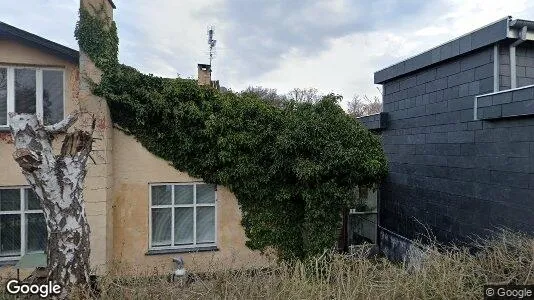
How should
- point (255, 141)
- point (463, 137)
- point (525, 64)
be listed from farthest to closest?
point (255, 141), point (463, 137), point (525, 64)

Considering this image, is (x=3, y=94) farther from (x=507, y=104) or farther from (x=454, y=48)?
(x=507, y=104)

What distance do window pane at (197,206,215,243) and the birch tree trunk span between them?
12.4 feet

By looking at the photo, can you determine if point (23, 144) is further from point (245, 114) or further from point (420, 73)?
point (420, 73)

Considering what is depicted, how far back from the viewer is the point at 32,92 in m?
7.48

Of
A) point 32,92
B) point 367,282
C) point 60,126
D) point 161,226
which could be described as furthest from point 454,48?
point 32,92

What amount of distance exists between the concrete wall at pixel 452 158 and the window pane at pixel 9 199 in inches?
375

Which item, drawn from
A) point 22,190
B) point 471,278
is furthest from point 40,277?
point 471,278

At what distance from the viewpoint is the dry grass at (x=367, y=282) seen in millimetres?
4309

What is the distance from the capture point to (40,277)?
204 inches

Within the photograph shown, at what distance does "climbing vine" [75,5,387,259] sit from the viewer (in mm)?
7680

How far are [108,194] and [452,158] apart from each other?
7.74m

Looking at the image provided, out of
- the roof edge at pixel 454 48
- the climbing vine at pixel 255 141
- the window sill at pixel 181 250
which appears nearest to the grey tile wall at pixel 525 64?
the roof edge at pixel 454 48

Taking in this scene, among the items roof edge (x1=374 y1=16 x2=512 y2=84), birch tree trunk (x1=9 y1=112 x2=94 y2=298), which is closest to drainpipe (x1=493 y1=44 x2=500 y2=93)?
roof edge (x1=374 y1=16 x2=512 y2=84)

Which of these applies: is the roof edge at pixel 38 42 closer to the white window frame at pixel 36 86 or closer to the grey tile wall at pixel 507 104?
the white window frame at pixel 36 86
